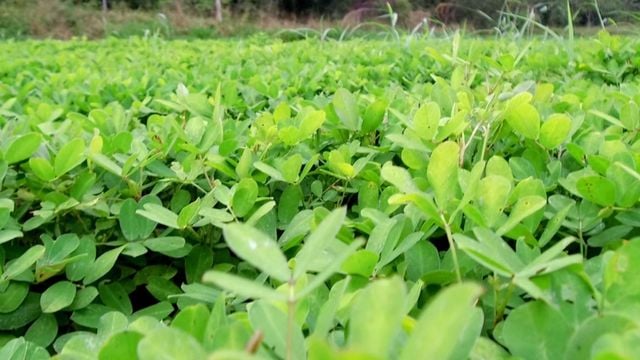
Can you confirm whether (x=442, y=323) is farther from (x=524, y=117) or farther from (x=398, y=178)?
(x=524, y=117)

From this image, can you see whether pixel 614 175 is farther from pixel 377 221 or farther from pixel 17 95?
pixel 17 95

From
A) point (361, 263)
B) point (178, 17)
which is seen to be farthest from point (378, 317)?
point (178, 17)

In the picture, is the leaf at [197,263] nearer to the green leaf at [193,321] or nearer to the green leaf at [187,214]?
the green leaf at [187,214]

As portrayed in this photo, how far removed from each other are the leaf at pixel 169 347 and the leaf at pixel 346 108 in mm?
627

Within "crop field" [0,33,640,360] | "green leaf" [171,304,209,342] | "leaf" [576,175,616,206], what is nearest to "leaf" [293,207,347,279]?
"crop field" [0,33,640,360]

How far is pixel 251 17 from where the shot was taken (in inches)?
780

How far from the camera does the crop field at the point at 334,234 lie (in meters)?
0.35

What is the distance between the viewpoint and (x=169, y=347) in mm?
352

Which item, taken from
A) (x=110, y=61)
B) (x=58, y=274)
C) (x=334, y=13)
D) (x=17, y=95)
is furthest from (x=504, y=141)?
(x=334, y=13)

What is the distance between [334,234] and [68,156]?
0.59m

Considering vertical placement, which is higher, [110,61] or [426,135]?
[426,135]

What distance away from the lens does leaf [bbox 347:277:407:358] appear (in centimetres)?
26

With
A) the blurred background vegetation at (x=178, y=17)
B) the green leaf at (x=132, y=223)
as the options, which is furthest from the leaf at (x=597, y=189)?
the blurred background vegetation at (x=178, y=17)

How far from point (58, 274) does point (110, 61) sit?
9.21ft
